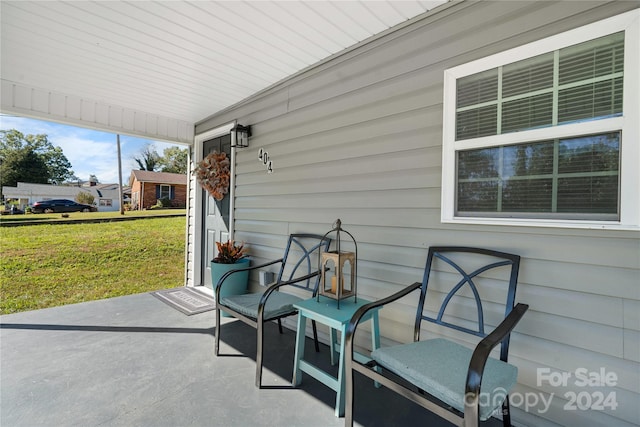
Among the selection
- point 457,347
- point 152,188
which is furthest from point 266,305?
point 152,188

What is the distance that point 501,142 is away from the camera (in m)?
1.72

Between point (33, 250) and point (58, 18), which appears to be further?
point (33, 250)

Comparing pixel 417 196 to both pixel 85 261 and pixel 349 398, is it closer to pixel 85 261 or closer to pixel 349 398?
pixel 349 398

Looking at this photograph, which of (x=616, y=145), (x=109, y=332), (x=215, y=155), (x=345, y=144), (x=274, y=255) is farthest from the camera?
(x=215, y=155)

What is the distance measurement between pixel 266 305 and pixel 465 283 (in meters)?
1.41

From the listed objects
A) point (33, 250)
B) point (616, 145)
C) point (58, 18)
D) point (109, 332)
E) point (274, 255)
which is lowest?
point (109, 332)

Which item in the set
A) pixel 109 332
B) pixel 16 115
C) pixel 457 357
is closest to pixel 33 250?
pixel 16 115

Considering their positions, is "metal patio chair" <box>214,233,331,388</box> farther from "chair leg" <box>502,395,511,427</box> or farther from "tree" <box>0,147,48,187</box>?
"tree" <box>0,147,48,187</box>

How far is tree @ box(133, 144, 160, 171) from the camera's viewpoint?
22.5ft

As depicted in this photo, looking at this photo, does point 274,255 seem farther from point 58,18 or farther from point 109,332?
point 58,18

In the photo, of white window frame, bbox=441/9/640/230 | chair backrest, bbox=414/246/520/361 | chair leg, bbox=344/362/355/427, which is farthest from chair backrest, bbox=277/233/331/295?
white window frame, bbox=441/9/640/230

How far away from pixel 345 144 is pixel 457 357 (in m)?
1.73

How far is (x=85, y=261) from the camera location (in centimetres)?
561

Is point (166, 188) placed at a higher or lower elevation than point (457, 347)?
higher
